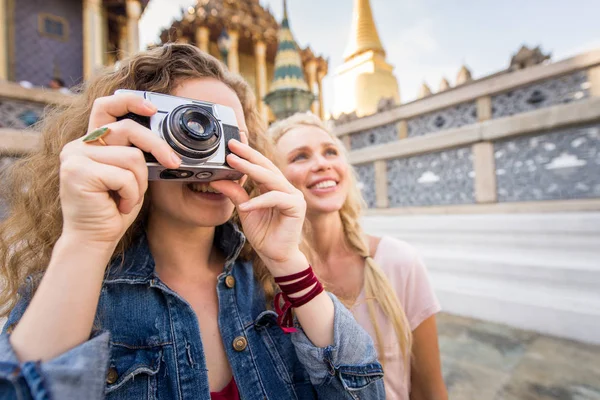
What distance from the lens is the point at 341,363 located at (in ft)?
2.75

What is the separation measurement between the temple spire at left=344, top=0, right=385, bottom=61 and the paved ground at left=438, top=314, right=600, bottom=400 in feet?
26.9

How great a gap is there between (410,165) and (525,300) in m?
2.10

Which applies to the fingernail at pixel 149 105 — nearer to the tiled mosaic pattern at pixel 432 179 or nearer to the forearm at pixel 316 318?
the forearm at pixel 316 318

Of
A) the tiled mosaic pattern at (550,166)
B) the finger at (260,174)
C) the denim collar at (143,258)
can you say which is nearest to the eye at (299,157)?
the denim collar at (143,258)

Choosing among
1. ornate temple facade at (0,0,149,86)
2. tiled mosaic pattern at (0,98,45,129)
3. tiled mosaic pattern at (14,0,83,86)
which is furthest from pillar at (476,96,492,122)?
tiled mosaic pattern at (14,0,83,86)

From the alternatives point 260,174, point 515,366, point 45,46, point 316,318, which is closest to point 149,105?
point 260,174

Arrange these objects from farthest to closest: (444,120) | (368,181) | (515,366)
Result: (368,181) < (444,120) < (515,366)

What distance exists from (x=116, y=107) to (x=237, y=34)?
39.0 ft

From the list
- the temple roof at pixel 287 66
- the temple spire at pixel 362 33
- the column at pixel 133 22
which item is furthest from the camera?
the temple spire at pixel 362 33

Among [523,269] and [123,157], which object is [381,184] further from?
[123,157]

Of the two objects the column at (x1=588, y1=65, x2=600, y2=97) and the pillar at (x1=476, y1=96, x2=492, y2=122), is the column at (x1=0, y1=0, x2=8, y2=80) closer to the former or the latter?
the pillar at (x1=476, y1=96, x2=492, y2=122)

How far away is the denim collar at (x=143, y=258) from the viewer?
0.86 metres

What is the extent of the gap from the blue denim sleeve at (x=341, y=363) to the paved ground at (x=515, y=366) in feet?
5.45

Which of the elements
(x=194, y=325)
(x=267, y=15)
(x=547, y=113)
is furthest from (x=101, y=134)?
(x=267, y=15)
